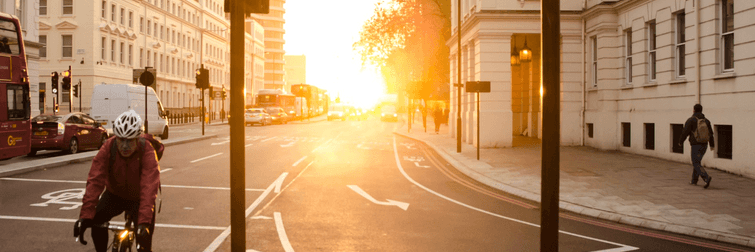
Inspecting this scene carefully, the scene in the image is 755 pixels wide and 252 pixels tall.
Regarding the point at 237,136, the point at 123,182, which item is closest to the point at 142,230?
the point at 123,182

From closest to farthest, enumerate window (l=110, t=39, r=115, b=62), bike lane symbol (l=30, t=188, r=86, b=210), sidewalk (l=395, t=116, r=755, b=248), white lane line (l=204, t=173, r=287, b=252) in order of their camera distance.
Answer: white lane line (l=204, t=173, r=287, b=252) < sidewalk (l=395, t=116, r=755, b=248) < bike lane symbol (l=30, t=188, r=86, b=210) < window (l=110, t=39, r=115, b=62)

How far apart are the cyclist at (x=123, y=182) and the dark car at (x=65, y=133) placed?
16.4m

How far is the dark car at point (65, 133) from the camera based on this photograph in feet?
64.2

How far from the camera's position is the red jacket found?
484 centimetres

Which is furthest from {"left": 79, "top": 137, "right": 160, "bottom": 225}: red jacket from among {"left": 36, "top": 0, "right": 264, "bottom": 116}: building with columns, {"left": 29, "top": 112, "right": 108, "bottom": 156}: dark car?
{"left": 36, "top": 0, "right": 264, "bottom": 116}: building with columns

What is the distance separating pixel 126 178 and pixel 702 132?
450 inches

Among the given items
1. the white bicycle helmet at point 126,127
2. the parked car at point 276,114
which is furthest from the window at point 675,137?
the parked car at point 276,114

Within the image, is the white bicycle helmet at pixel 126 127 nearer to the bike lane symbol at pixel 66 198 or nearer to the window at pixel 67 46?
the bike lane symbol at pixel 66 198

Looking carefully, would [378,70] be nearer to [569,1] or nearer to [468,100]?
[468,100]

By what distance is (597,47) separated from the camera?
23656 millimetres

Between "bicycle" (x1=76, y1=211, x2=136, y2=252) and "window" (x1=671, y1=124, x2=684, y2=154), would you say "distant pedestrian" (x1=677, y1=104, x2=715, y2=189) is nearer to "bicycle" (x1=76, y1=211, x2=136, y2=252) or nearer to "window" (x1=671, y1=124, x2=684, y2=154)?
"window" (x1=671, y1=124, x2=684, y2=154)

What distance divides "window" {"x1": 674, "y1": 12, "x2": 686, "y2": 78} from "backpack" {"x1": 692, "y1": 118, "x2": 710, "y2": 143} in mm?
6282

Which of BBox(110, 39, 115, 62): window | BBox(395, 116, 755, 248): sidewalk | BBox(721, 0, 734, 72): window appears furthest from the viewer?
BBox(110, 39, 115, 62): window

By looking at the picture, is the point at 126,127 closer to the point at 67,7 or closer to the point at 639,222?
the point at 639,222
